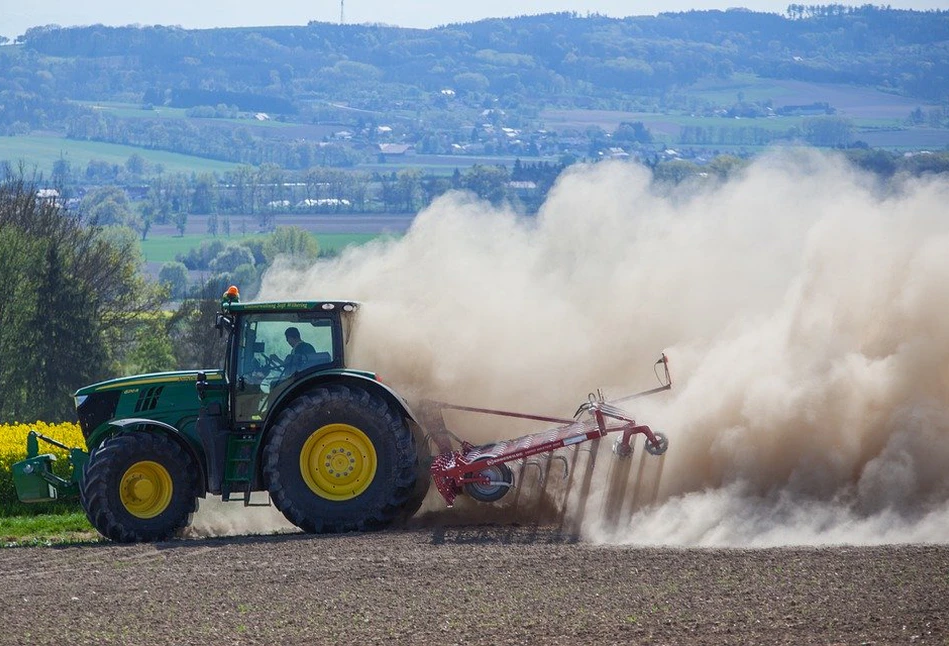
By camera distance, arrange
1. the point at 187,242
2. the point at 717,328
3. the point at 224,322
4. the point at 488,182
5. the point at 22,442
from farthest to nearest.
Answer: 1. the point at 187,242
2. the point at 488,182
3. the point at 22,442
4. the point at 717,328
5. the point at 224,322

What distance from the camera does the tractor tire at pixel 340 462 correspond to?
14984 mm

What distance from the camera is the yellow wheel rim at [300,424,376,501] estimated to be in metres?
15.1

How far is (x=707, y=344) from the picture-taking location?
56.6 ft

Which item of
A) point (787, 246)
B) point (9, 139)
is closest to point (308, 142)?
point (9, 139)

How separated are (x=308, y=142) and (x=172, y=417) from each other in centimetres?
17991

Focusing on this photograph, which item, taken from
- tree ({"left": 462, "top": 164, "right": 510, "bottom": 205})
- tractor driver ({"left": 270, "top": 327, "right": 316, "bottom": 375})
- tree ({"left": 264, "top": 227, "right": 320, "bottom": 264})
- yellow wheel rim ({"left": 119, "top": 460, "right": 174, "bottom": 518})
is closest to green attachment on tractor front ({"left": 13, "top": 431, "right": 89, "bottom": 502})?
yellow wheel rim ({"left": 119, "top": 460, "right": 174, "bottom": 518})

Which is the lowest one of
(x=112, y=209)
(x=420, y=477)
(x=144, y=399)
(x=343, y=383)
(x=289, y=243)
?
(x=112, y=209)

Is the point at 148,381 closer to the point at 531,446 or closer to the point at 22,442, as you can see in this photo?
the point at 531,446

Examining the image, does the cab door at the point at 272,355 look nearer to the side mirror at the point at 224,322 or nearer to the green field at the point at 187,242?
the side mirror at the point at 224,322

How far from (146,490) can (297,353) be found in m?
2.36

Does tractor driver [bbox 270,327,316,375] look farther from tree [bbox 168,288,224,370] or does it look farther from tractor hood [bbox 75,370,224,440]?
tree [bbox 168,288,224,370]

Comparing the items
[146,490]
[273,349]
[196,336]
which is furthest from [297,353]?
[196,336]

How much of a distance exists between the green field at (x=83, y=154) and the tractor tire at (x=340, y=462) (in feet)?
529

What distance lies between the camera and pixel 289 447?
14984 mm
